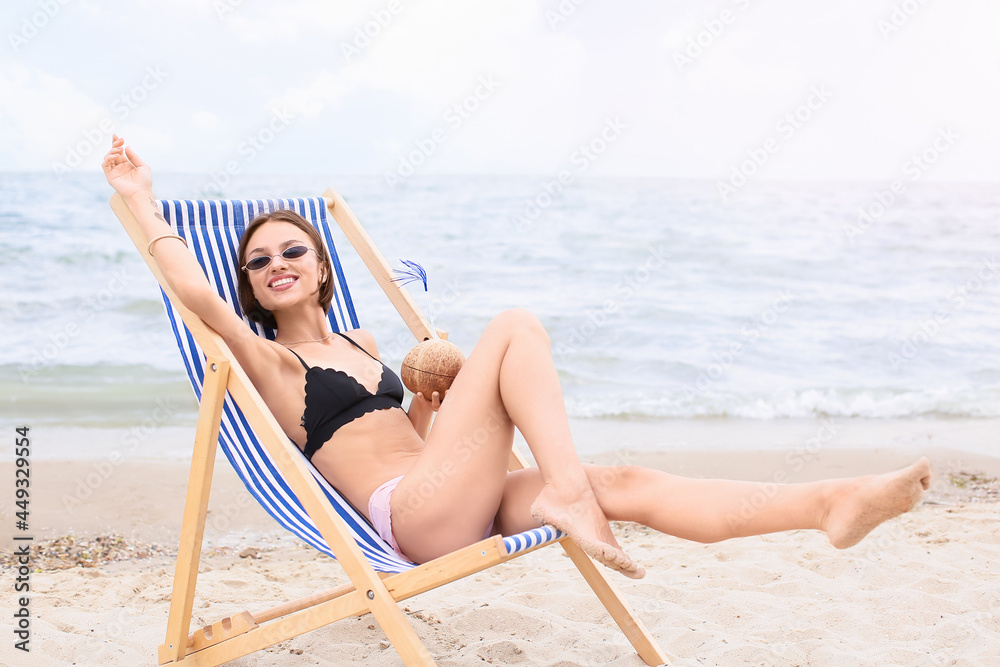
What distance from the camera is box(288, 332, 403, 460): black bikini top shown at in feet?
7.66

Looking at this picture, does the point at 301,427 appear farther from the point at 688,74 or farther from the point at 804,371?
the point at 688,74

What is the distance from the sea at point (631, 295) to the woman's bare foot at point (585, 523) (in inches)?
182

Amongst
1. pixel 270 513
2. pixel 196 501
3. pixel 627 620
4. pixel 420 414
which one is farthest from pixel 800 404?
pixel 196 501

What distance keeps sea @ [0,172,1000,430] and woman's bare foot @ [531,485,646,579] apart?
463 cm

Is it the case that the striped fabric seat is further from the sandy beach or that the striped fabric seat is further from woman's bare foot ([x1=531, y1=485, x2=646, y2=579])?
the sandy beach

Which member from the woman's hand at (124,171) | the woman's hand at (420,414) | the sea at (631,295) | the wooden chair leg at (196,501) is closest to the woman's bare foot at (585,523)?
the woman's hand at (420,414)

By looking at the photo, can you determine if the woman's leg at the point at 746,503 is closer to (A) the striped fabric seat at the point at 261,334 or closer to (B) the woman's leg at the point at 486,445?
(B) the woman's leg at the point at 486,445

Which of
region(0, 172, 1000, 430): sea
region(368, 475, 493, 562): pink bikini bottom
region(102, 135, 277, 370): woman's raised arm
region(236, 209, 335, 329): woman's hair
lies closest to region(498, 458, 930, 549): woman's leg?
region(368, 475, 493, 562): pink bikini bottom

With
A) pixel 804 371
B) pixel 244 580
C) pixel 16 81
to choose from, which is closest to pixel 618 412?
pixel 804 371

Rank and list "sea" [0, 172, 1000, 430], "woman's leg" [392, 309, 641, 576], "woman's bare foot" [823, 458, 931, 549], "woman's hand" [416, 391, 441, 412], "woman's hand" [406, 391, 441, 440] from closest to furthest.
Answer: "woman's bare foot" [823, 458, 931, 549] → "woman's leg" [392, 309, 641, 576] → "woman's hand" [416, 391, 441, 412] → "woman's hand" [406, 391, 441, 440] → "sea" [0, 172, 1000, 430]

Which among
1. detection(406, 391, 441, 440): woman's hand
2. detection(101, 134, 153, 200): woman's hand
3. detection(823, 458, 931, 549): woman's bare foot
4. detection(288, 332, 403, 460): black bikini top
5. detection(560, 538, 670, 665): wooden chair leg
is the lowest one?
detection(560, 538, 670, 665): wooden chair leg

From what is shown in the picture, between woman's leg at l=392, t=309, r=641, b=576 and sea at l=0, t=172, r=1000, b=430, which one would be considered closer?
woman's leg at l=392, t=309, r=641, b=576

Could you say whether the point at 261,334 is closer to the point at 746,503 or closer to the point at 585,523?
the point at 585,523

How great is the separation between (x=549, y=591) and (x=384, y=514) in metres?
1.15
